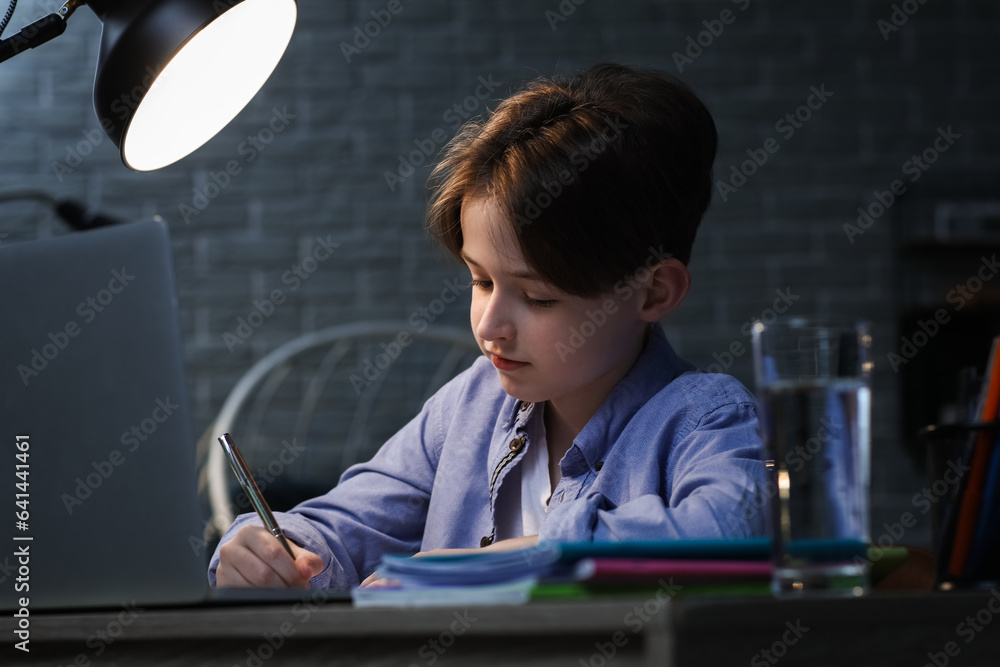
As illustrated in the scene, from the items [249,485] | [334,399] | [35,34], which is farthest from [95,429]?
[334,399]

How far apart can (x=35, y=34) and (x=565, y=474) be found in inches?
22.4

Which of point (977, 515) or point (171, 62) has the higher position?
point (171, 62)

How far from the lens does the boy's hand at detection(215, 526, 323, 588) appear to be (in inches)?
29.4

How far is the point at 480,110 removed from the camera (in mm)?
2578

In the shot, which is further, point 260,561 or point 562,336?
point 562,336

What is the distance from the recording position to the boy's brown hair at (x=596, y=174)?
894 mm

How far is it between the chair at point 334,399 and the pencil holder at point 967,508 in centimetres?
192

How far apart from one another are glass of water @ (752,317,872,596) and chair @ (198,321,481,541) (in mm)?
1968

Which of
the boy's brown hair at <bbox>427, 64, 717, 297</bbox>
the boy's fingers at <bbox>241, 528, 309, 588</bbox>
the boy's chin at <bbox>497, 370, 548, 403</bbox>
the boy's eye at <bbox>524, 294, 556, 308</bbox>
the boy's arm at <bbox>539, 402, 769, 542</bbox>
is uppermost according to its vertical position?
the boy's brown hair at <bbox>427, 64, 717, 297</bbox>

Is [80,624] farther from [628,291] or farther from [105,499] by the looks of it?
[628,291]

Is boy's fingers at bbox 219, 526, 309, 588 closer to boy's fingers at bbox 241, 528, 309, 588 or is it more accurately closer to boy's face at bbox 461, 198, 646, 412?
boy's fingers at bbox 241, 528, 309, 588

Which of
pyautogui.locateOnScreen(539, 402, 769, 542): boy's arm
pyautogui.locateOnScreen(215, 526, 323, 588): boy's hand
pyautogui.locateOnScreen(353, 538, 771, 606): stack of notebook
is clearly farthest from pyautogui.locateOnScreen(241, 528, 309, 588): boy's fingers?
pyautogui.locateOnScreen(353, 538, 771, 606): stack of notebook

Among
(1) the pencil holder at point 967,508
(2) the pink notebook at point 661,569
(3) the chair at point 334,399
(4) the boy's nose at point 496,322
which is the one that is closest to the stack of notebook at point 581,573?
(2) the pink notebook at point 661,569

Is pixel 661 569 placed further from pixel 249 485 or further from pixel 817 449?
pixel 249 485
